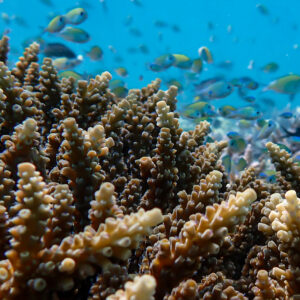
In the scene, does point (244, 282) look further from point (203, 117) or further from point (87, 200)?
point (203, 117)

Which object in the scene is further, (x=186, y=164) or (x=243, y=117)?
(x=243, y=117)

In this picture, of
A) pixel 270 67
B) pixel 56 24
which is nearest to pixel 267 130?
pixel 270 67

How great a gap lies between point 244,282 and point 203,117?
19.2ft

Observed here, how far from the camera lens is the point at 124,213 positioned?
1.81 metres

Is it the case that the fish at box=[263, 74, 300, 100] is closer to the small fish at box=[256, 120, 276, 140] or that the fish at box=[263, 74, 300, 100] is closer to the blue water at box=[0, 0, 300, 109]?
the small fish at box=[256, 120, 276, 140]

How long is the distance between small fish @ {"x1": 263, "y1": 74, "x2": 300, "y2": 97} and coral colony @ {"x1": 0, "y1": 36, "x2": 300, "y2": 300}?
6883 millimetres

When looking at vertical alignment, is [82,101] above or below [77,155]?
above

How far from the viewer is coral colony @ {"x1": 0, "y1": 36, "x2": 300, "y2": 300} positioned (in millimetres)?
1006

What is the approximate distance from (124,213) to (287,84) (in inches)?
323

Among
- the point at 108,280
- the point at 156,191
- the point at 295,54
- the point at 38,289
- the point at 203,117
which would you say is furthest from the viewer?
the point at 295,54

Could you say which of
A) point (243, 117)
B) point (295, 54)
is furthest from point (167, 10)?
point (243, 117)

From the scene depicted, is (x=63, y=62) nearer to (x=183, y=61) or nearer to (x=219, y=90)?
(x=183, y=61)

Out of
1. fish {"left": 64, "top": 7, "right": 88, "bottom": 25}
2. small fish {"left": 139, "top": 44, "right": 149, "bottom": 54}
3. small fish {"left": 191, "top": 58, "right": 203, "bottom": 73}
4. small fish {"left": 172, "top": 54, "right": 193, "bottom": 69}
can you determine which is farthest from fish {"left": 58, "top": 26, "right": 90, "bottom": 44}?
small fish {"left": 139, "top": 44, "right": 149, "bottom": 54}

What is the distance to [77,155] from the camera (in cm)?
150
